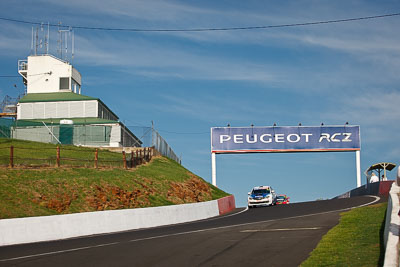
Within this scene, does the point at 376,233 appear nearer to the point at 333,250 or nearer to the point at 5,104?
the point at 333,250

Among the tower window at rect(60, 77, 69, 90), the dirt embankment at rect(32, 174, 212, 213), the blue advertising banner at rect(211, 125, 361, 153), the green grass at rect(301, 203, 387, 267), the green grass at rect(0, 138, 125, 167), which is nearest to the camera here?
the green grass at rect(301, 203, 387, 267)

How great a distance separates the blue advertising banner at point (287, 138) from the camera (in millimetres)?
60406

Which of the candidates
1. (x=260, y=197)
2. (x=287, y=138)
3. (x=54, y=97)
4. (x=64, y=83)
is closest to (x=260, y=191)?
(x=260, y=197)

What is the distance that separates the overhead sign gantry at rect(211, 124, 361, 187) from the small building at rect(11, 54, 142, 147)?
33.8 feet

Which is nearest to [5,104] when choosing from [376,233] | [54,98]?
[54,98]

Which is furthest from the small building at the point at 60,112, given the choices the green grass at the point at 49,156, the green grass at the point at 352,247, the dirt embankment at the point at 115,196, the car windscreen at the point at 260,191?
the green grass at the point at 352,247

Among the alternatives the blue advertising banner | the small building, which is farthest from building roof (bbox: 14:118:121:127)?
the blue advertising banner

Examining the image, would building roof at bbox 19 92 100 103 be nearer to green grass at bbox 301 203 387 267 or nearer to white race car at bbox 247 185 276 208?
white race car at bbox 247 185 276 208

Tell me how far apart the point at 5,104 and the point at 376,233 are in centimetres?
6554

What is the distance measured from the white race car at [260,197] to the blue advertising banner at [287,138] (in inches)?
655

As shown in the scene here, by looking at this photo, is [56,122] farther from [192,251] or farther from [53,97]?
[192,251]

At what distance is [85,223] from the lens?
2441 centimetres

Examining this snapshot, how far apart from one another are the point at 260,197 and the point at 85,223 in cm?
2063

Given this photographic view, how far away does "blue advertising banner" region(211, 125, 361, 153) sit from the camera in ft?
198
